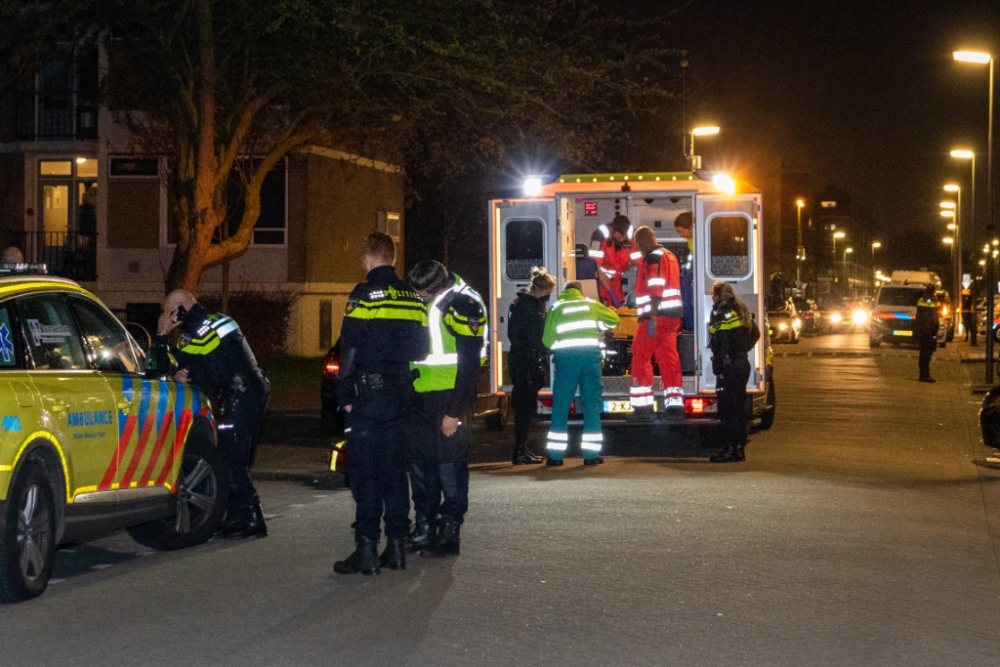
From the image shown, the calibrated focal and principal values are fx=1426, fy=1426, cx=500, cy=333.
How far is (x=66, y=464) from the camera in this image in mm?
7633

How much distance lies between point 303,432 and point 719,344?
19.2 feet

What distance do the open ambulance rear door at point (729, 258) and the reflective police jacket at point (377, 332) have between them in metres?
7.24

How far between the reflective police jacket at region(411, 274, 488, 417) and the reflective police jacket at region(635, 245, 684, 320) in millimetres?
5451

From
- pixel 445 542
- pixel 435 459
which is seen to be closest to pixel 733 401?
pixel 435 459

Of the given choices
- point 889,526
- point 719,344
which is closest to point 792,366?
point 719,344

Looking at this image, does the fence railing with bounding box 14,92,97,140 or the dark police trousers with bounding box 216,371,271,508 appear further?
the fence railing with bounding box 14,92,97,140

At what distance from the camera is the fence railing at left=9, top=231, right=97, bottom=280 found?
109 ft

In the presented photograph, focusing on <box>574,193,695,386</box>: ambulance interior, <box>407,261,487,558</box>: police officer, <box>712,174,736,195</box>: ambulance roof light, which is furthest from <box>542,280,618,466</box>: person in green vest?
<box>407,261,487,558</box>: police officer

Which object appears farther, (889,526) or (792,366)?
(792,366)

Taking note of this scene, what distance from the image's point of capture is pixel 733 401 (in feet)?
45.5

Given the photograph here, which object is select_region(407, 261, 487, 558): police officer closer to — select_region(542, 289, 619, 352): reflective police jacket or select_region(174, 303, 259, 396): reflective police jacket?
select_region(174, 303, 259, 396): reflective police jacket

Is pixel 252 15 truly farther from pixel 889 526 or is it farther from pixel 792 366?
pixel 792 366

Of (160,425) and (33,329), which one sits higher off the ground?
(33,329)

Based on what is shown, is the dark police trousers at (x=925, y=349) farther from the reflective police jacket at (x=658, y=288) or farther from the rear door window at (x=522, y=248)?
the reflective police jacket at (x=658, y=288)
